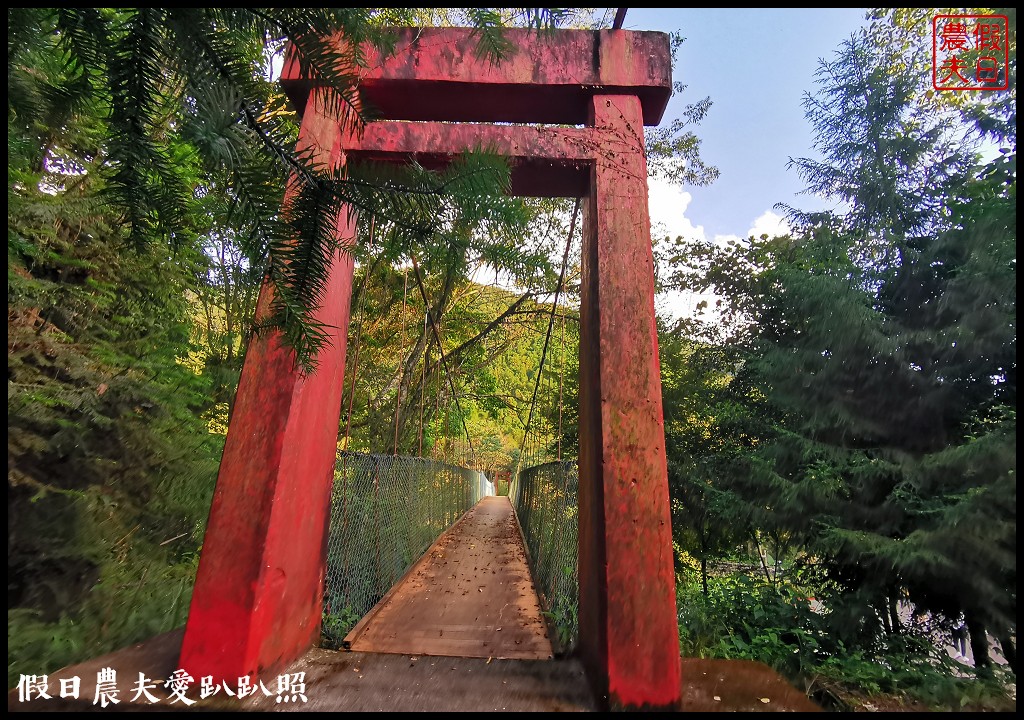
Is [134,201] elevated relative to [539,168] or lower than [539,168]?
lower

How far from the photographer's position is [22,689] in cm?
126

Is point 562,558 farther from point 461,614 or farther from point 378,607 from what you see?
point 378,607

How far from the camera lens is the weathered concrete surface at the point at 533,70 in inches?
78.1

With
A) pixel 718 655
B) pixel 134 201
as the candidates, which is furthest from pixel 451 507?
pixel 134 201

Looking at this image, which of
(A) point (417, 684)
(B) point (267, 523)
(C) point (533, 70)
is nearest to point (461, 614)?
(A) point (417, 684)

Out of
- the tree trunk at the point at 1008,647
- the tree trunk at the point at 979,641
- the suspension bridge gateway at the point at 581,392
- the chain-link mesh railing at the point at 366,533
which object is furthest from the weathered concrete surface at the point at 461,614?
the tree trunk at the point at 979,641

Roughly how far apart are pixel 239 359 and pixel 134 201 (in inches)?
146

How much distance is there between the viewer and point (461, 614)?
2.76m

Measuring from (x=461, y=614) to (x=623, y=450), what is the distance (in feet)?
6.09

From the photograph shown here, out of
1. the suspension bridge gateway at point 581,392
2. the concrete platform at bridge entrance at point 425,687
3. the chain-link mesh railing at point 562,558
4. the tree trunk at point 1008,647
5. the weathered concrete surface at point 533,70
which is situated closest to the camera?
the concrete platform at bridge entrance at point 425,687

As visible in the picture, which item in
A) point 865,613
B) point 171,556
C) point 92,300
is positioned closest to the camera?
point 92,300

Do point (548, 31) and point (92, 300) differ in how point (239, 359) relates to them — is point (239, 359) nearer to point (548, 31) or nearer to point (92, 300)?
point (92, 300)

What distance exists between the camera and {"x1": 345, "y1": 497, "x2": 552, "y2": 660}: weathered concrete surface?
7.21ft

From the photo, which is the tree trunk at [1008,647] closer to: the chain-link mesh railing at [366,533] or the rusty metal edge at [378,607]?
the rusty metal edge at [378,607]
